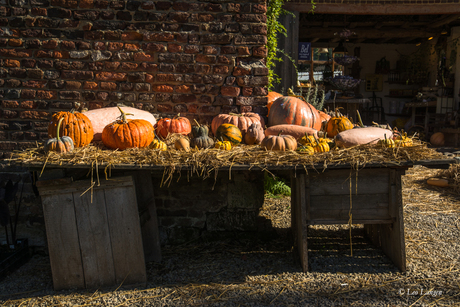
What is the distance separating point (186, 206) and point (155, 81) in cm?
140

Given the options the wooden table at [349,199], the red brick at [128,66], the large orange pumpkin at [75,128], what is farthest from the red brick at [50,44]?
the wooden table at [349,199]

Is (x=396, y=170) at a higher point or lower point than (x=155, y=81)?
lower

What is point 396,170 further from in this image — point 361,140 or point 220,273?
point 220,273

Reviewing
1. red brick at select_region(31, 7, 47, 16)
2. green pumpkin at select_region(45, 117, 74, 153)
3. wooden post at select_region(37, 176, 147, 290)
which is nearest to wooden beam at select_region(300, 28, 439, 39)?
red brick at select_region(31, 7, 47, 16)

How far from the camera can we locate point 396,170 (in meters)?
2.88

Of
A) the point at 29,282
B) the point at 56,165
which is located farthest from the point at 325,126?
the point at 29,282

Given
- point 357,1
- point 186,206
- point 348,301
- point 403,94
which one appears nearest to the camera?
point 348,301

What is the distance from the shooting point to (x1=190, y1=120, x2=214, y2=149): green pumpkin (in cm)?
323

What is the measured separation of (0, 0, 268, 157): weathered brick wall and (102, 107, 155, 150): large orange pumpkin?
0.76 metres

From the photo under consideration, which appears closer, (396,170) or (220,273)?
(396,170)

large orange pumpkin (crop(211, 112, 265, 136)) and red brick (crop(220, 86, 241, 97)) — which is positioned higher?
red brick (crop(220, 86, 241, 97))

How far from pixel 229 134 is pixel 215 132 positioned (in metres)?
0.37

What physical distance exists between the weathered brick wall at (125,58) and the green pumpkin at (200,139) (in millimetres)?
701

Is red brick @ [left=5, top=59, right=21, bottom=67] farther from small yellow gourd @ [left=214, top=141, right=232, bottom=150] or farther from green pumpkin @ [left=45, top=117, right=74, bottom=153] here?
small yellow gourd @ [left=214, top=141, right=232, bottom=150]
